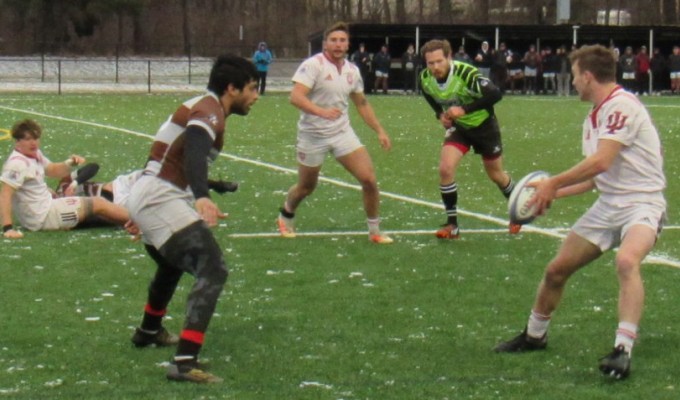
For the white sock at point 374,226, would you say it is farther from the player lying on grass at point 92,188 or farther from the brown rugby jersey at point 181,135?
the brown rugby jersey at point 181,135

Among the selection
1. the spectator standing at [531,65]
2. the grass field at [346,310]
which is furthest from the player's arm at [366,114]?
the spectator standing at [531,65]

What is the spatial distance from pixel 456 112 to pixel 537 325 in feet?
16.3

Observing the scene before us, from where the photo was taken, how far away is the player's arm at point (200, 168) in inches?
274

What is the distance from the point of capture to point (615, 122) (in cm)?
721

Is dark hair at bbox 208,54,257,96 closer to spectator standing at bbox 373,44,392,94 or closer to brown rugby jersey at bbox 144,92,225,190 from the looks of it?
brown rugby jersey at bbox 144,92,225,190

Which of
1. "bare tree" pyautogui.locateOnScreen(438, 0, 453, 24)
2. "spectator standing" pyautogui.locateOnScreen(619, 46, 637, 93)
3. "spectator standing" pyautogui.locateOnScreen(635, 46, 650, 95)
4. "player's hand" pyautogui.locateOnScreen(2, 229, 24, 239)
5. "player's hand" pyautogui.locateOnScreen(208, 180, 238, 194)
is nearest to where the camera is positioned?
"player's hand" pyautogui.locateOnScreen(208, 180, 238, 194)

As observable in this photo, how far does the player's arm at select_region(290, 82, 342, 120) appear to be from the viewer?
12.0 meters

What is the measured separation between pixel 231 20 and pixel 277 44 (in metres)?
3.31

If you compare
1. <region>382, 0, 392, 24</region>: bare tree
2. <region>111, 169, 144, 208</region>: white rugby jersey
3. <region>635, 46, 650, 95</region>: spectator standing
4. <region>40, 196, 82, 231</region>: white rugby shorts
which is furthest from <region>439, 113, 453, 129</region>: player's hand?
<region>382, 0, 392, 24</region>: bare tree

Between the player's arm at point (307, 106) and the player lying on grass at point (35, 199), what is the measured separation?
202 centimetres

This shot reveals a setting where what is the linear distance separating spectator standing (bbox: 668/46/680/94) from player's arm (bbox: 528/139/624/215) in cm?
4455

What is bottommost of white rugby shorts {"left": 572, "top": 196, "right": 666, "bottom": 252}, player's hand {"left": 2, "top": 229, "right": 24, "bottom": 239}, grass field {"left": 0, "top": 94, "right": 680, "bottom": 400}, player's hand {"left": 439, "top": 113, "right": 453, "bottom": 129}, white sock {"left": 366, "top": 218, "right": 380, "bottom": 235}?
grass field {"left": 0, "top": 94, "right": 680, "bottom": 400}

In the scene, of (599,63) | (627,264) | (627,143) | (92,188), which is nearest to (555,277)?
(627,264)

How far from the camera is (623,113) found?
7.21 meters
